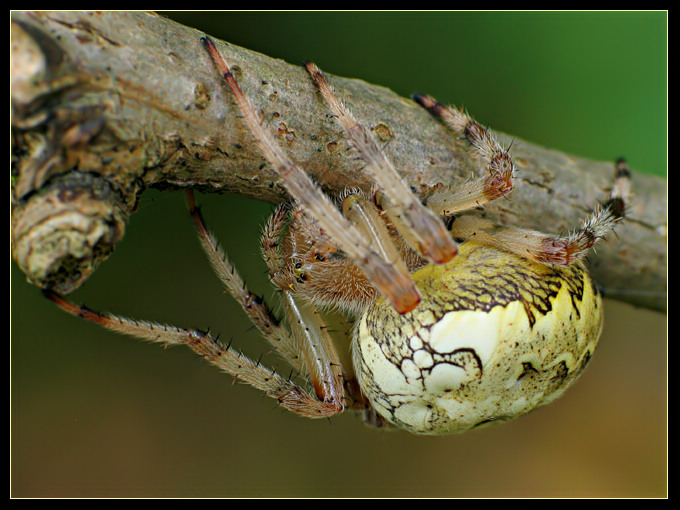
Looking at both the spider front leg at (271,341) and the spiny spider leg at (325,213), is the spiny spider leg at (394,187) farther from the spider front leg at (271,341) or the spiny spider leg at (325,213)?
the spider front leg at (271,341)

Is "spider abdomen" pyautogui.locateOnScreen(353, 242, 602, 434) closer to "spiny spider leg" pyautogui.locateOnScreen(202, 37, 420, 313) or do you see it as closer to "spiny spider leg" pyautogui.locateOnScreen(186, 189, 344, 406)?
"spiny spider leg" pyautogui.locateOnScreen(202, 37, 420, 313)

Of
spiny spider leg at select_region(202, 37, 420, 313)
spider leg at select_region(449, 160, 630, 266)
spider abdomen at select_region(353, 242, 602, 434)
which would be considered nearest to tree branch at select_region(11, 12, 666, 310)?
spiny spider leg at select_region(202, 37, 420, 313)

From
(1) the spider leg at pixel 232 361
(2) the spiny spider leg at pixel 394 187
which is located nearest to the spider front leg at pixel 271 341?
(1) the spider leg at pixel 232 361

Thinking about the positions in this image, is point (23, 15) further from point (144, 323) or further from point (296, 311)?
point (296, 311)

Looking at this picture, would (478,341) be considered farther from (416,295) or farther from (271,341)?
(271,341)

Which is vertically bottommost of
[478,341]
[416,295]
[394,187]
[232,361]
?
[232,361]

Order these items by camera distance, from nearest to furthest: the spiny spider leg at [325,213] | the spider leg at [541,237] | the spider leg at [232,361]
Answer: the spiny spider leg at [325,213], the spider leg at [541,237], the spider leg at [232,361]

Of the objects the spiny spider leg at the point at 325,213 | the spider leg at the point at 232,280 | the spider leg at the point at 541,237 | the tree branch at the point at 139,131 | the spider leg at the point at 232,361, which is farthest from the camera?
the spider leg at the point at 232,280

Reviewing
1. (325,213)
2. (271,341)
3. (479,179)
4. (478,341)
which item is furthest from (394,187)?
(271,341)
